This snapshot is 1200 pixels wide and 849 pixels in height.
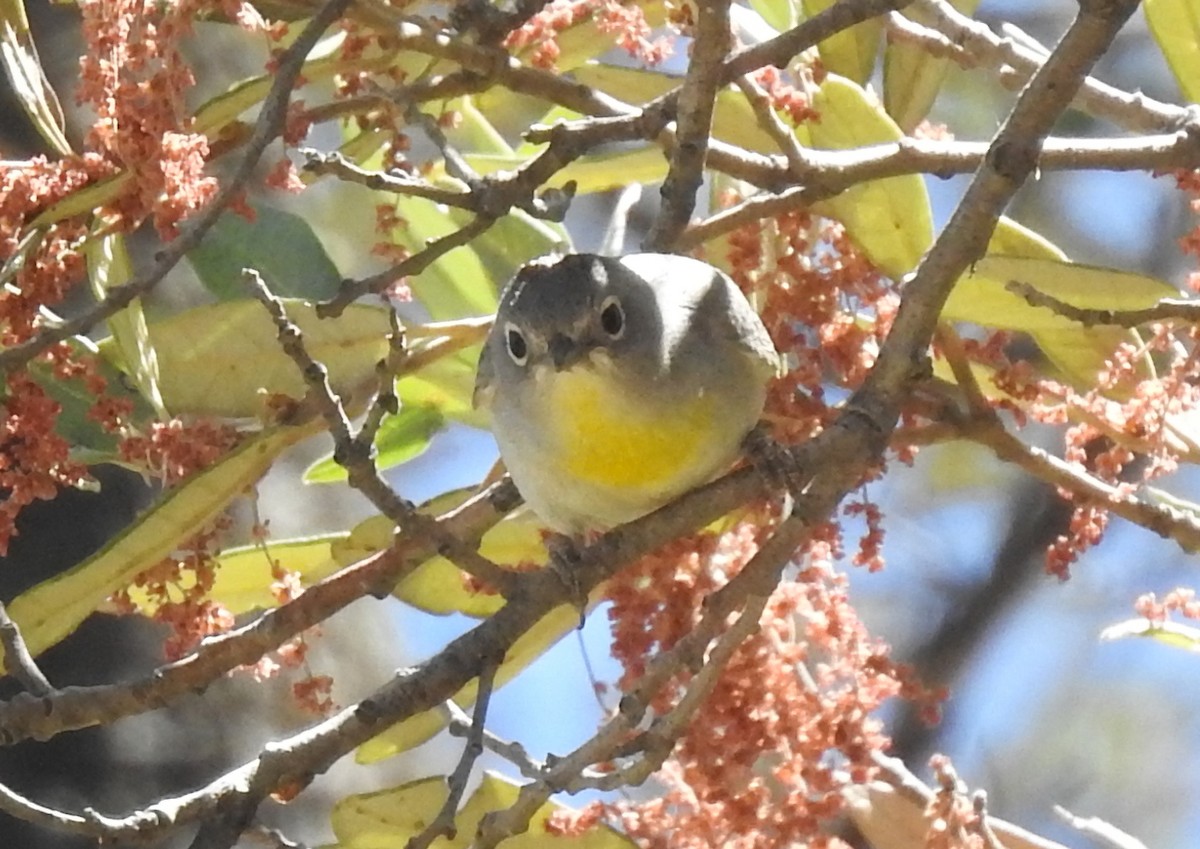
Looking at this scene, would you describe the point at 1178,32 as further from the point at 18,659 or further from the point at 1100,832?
the point at 18,659

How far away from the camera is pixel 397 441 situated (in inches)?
72.2

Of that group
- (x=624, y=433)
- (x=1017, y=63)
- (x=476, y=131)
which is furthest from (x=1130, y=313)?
(x=476, y=131)

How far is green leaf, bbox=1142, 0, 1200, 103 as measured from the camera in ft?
4.98

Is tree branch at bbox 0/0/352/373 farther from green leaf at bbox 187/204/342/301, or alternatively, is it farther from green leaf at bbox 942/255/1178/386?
green leaf at bbox 942/255/1178/386

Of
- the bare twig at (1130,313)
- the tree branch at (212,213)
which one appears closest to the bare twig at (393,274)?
the tree branch at (212,213)

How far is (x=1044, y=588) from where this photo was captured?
3666mm

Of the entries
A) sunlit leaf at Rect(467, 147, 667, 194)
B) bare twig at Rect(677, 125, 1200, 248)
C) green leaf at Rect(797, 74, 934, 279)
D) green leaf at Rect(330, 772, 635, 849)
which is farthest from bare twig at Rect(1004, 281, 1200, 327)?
green leaf at Rect(330, 772, 635, 849)

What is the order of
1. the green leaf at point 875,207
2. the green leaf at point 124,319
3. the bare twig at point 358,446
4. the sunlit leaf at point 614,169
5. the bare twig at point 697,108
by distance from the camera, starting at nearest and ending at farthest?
the bare twig at point 358,446 → the bare twig at point 697,108 → the green leaf at point 124,319 → the green leaf at point 875,207 → the sunlit leaf at point 614,169

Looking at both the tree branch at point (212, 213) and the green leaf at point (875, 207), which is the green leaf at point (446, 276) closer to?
the green leaf at point (875, 207)

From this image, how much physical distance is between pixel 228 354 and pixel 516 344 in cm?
29

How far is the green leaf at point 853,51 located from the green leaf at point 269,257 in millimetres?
583

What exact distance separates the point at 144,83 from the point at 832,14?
551 mm

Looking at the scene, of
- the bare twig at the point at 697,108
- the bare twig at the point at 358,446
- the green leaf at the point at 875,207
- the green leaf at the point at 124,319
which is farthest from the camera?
the green leaf at the point at 875,207

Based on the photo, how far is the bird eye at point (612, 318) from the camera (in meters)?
1.60
